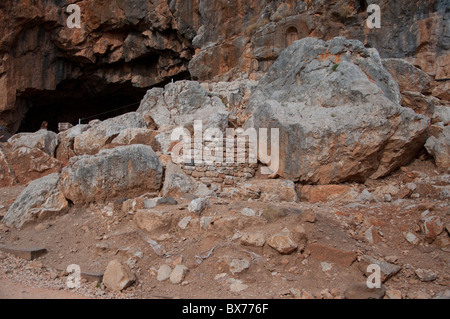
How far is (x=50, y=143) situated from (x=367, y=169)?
9.03 m

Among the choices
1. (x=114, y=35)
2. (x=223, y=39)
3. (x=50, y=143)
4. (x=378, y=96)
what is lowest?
(x=50, y=143)

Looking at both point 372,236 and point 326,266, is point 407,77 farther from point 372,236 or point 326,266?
point 326,266

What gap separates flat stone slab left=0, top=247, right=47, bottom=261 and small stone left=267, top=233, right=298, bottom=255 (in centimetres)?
342

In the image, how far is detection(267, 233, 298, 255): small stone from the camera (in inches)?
168

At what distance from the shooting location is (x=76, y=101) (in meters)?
24.7

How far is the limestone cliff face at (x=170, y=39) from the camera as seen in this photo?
12.9 m

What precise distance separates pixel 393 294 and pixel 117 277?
3.21m

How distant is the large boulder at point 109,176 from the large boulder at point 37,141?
384cm

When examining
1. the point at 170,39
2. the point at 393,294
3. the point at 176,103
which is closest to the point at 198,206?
the point at 393,294

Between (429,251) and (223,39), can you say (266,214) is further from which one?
(223,39)

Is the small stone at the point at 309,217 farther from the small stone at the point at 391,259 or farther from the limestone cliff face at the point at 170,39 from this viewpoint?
the limestone cliff face at the point at 170,39

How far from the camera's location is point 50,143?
9.92 meters

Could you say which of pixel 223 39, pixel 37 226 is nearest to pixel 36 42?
pixel 223 39

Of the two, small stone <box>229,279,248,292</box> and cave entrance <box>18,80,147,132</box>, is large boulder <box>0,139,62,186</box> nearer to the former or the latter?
small stone <box>229,279,248,292</box>
